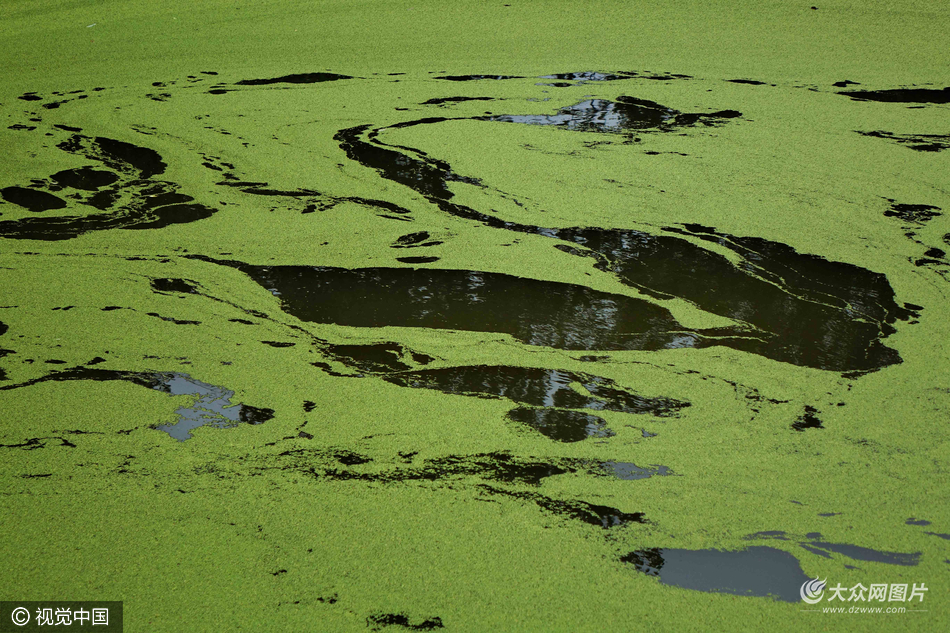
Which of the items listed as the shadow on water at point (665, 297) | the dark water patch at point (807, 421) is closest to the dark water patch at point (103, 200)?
the shadow on water at point (665, 297)

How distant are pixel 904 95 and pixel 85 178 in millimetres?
3535

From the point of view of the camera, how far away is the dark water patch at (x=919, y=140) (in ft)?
9.04

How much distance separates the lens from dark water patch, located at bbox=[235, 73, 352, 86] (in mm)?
3551

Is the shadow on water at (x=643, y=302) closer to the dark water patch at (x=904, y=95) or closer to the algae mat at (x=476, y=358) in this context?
the algae mat at (x=476, y=358)

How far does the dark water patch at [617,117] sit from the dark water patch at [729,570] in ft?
7.05

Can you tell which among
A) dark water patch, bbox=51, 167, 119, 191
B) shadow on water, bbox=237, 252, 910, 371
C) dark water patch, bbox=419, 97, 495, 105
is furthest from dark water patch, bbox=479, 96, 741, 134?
dark water patch, bbox=51, 167, 119, 191

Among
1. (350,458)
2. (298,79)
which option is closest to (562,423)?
(350,458)

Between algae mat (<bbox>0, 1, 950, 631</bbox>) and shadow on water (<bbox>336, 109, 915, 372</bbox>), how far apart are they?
0.03 ft

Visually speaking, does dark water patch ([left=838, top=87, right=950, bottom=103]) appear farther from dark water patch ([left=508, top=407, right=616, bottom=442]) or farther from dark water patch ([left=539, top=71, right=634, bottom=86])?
dark water patch ([left=508, top=407, right=616, bottom=442])

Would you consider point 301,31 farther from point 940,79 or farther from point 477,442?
point 477,442

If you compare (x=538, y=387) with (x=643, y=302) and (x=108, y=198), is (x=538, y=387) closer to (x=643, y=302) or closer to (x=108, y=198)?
(x=643, y=302)

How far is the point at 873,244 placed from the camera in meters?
2.03

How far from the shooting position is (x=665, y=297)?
178 centimetres

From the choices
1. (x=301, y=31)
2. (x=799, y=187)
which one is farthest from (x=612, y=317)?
(x=301, y=31)
